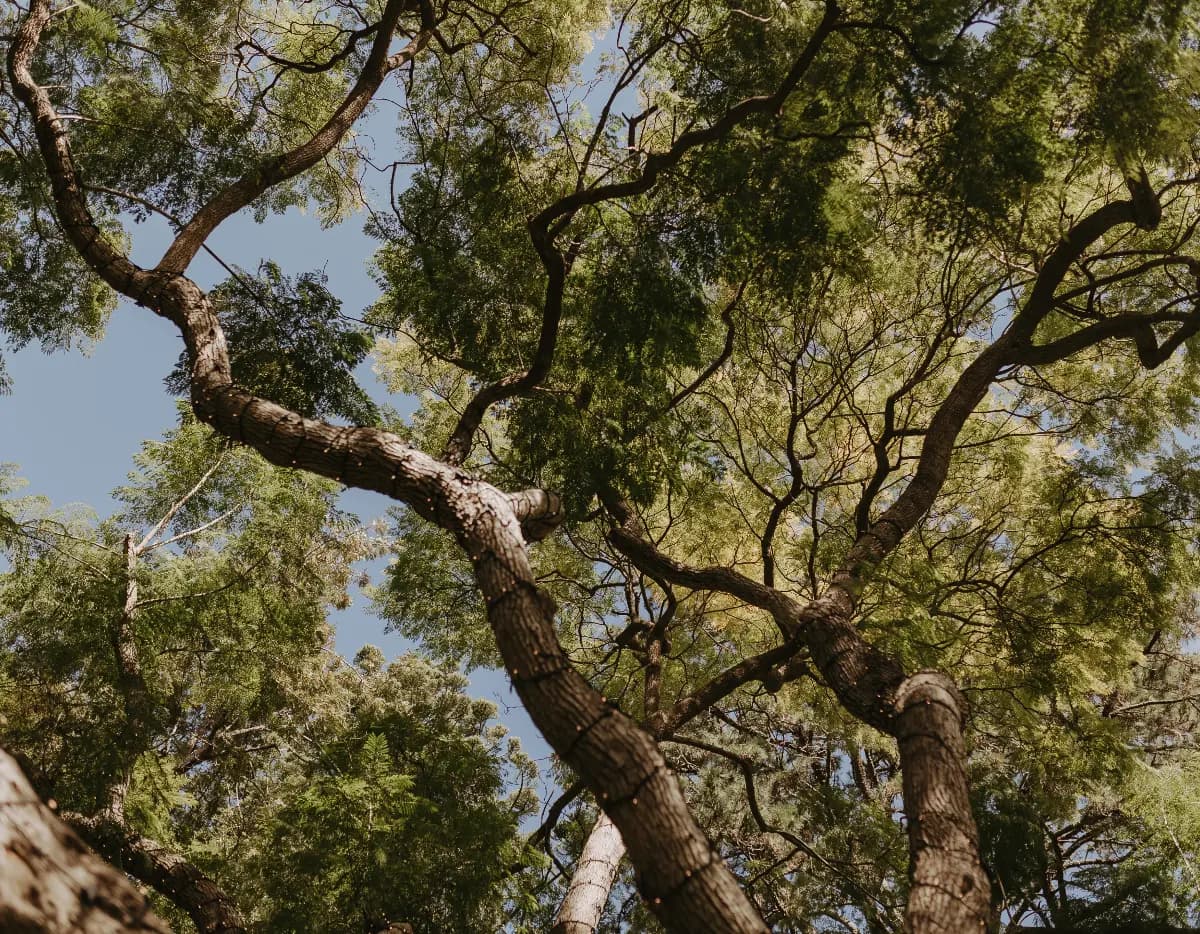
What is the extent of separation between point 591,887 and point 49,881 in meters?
4.63

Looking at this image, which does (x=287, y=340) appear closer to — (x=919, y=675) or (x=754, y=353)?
(x=754, y=353)

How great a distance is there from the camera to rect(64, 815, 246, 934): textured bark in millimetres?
5410

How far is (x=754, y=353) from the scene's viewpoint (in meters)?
8.11

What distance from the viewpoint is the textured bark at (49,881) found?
5.19ft

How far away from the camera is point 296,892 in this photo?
546 cm

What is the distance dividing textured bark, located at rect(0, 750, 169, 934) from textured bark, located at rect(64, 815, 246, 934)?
4.24m

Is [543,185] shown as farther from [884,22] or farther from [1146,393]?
[1146,393]

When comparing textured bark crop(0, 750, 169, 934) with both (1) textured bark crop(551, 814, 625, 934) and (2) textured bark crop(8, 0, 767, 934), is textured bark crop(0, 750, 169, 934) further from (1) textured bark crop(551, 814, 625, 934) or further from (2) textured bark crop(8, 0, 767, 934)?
(1) textured bark crop(551, 814, 625, 934)

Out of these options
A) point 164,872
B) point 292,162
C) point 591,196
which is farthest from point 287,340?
point 164,872

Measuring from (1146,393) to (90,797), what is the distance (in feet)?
28.8

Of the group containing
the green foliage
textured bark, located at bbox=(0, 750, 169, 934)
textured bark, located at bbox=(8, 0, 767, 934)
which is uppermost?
the green foliage

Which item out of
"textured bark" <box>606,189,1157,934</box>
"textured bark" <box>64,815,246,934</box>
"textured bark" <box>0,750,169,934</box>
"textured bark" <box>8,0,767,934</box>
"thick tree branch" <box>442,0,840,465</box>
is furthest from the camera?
"textured bark" <box>64,815,246,934</box>

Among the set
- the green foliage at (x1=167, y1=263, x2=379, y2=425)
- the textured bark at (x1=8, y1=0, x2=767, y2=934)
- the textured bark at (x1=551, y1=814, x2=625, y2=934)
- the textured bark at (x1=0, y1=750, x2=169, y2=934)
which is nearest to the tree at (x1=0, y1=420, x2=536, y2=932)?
the textured bark at (x1=551, y1=814, x2=625, y2=934)

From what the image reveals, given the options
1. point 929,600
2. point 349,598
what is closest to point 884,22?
point 929,600
